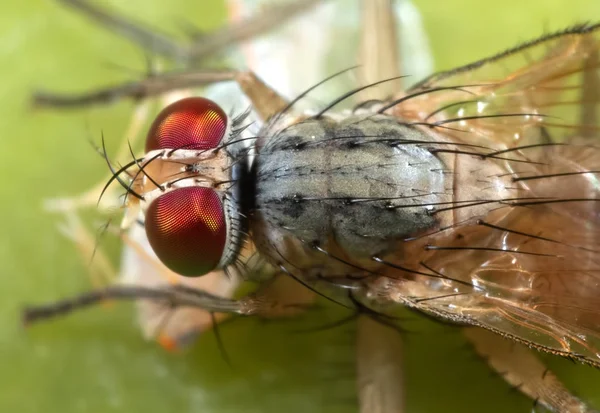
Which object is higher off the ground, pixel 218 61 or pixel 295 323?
pixel 218 61

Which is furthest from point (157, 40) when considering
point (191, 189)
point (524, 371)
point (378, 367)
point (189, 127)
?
point (524, 371)

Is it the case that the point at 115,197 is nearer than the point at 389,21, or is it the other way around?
the point at 115,197

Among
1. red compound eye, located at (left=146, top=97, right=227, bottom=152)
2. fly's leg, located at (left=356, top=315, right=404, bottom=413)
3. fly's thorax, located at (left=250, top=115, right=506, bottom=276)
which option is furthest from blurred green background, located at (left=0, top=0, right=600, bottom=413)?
red compound eye, located at (left=146, top=97, right=227, bottom=152)

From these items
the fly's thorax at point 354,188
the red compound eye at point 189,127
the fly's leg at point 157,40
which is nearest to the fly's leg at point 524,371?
the fly's thorax at point 354,188

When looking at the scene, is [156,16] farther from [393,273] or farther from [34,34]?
[393,273]

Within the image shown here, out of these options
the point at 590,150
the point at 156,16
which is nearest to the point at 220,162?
the point at 590,150

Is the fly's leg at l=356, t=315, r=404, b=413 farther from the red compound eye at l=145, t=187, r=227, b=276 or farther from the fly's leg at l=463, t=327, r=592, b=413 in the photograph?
the red compound eye at l=145, t=187, r=227, b=276
